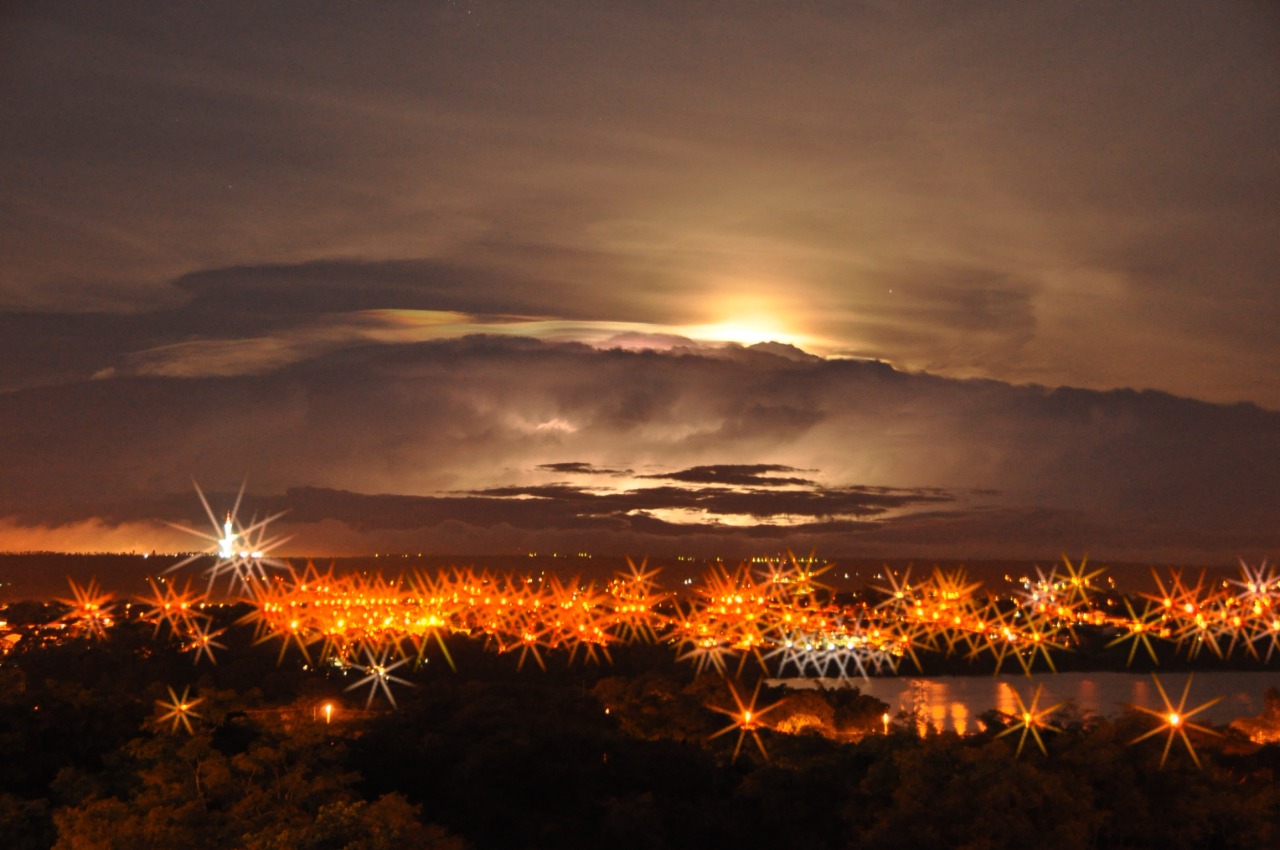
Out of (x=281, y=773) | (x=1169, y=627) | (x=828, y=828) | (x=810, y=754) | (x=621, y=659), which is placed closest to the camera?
(x=281, y=773)

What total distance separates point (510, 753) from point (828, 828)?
3.71 m

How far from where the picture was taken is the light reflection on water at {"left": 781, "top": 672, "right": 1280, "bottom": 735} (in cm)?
3759

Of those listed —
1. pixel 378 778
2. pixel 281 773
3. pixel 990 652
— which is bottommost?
pixel 990 652

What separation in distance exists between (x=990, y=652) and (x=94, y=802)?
50.4 m

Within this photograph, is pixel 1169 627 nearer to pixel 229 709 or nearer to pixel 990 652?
pixel 990 652

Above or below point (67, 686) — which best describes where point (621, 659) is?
below

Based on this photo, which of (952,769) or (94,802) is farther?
(952,769)

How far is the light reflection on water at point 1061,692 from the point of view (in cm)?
3759

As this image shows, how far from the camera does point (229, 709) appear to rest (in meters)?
14.2

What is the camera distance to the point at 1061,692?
4616cm

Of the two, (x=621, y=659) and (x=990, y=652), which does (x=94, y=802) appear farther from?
(x=990, y=652)

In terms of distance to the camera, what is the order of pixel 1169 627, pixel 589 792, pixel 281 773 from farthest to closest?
1. pixel 1169 627
2. pixel 589 792
3. pixel 281 773

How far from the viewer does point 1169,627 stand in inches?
2450

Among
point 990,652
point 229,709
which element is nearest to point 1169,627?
point 990,652
